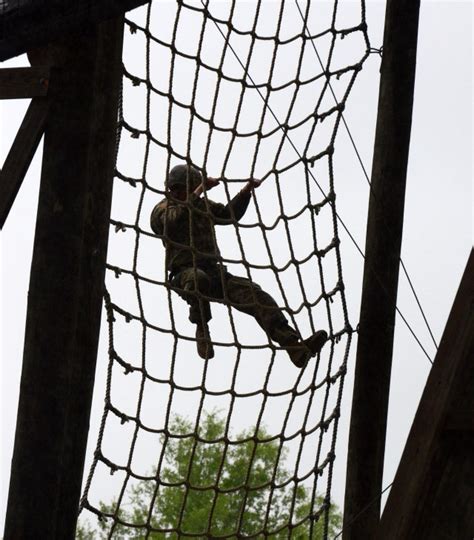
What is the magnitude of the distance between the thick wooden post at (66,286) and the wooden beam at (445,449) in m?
0.65

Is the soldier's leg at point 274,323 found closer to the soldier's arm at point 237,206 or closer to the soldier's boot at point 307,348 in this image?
the soldier's boot at point 307,348

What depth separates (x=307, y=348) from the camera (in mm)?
4703

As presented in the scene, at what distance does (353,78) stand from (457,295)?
6.01ft

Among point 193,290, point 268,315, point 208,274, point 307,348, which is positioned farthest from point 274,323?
point 208,274

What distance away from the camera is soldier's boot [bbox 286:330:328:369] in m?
4.69

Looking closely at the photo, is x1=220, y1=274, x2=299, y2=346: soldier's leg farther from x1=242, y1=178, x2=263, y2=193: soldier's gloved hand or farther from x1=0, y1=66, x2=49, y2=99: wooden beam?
x1=0, y1=66, x2=49, y2=99: wooden beam

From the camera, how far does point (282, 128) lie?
4.64m

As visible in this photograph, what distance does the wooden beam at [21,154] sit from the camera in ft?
9.77

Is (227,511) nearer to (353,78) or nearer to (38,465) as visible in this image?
(353,78)

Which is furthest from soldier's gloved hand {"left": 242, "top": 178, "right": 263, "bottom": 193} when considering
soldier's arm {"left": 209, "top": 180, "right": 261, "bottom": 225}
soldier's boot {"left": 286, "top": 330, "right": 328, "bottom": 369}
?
soldier's boot {"left": 286, "top": 330, "right": 328, "bottom": 369}

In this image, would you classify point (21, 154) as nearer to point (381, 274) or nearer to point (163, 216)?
point (381, 274)

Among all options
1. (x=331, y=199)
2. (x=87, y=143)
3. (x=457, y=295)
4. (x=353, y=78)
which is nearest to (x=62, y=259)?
(x=87, y=143)

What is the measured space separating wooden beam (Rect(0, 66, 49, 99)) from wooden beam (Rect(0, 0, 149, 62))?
108 millimetres

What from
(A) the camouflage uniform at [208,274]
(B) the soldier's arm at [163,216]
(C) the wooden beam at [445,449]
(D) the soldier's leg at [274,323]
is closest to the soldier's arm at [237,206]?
(A) the camouflage uniform at [208,274]
